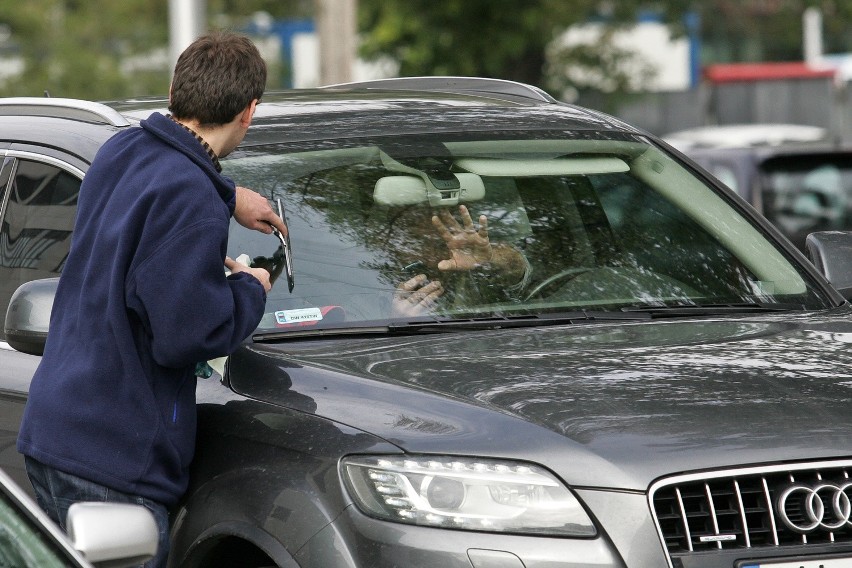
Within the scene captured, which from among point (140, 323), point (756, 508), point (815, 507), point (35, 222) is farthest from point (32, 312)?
point (815, 507)

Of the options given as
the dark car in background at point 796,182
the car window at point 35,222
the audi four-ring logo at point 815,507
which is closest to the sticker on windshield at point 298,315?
the car window at point 35,222

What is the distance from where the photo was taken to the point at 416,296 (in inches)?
160

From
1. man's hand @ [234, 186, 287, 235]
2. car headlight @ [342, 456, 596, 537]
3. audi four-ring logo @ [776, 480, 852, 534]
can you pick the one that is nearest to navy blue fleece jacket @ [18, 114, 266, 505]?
man's hand @ [234, 186, 287, 235]

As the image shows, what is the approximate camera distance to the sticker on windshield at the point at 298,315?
3.93m

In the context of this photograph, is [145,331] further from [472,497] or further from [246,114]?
[472,497]

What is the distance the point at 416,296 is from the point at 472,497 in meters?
0.95

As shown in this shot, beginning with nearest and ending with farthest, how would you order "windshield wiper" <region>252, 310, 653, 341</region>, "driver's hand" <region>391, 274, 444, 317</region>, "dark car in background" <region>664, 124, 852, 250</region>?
"windshield wiper" <region>252, 310, 653, 341</region>, "driver's hand" <region>391, 274, 444, 317</region>, "dark car in background" <region>664, 124, 852, 250</region>

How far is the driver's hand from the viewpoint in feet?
13.2

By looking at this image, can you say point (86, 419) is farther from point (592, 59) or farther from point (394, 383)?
point (592, 59)

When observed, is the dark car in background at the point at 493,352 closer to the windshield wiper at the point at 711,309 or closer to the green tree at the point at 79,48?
the windshield wiper at the point at 711,309

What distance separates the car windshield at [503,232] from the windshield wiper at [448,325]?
21mm

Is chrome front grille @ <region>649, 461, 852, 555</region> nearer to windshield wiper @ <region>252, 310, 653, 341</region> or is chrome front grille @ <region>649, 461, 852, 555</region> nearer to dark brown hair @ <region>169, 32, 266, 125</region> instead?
windshield wiper @ <region>252, 310, 653, 341</region>

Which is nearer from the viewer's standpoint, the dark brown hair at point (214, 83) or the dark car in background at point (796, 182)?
the dark brown hair at point (214, 83)

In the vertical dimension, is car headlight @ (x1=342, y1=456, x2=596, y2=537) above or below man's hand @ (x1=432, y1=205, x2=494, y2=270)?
below
